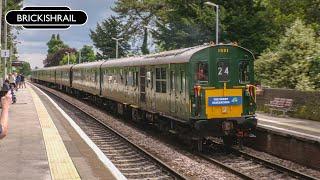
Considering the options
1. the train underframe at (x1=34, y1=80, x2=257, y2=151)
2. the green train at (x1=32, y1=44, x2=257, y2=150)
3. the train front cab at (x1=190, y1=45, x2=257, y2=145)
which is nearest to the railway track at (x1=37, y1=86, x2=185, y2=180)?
the train underframe at (x1=34, y1=80, x2=257, y2=151)

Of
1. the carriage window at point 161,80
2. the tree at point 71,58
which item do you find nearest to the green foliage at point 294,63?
the carriage window at point 161,80

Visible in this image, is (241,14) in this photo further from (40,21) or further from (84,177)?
(84,177)

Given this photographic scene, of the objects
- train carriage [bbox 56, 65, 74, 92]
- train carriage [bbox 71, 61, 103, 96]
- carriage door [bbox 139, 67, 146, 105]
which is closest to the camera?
carriage door [bbox 139, 67, 146, 105]

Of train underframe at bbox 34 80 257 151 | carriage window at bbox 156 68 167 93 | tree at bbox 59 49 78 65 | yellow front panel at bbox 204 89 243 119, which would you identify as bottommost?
train underframe at bbox 34 80 257 151

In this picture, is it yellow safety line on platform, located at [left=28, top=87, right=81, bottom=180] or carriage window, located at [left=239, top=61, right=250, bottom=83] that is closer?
yellow safety line on platform, located at [left=28, top=87, right=81, bottom=180]

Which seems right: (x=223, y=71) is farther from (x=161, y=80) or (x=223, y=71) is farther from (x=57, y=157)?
(x=57, y=157)

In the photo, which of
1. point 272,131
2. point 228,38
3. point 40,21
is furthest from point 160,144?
point 228,38

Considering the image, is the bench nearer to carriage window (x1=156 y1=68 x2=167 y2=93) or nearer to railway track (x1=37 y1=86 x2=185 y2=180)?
railway track (x1=37 y1=86 x2=185 y2=180)

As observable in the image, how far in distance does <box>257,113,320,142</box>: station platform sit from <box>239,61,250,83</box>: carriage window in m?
2.33

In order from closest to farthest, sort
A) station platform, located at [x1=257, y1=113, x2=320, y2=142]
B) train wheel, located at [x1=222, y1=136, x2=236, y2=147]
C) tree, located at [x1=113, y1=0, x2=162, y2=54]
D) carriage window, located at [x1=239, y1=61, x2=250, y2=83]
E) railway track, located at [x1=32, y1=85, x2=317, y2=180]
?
railway track, located at [x1=32, y1=85, x2=317, y2=180], carriage window, located at [x1=239, y1=61, x2=250, y2=83], train wheel, located at [x1=222, y1=136, x2=236, y2=147], station platform, located at [x1=257, y1=113, x2=320, y2=142], tree, located at [x1=113, y1=0, x2=162, y2=54]

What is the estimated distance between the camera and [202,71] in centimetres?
1568

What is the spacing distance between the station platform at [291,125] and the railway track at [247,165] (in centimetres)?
241

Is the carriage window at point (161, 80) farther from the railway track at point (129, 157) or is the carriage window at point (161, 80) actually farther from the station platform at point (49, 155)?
the station platform at point (49, 155)

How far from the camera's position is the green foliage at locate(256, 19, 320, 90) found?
2767cm
